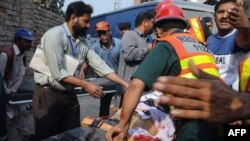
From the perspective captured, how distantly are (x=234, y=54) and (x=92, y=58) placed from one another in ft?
4.46

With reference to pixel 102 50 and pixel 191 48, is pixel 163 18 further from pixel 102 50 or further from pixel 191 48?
pixel 102 50

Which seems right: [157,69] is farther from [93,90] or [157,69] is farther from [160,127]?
[93,90]

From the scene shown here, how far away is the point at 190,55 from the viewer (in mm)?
2340

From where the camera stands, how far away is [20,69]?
4723 mm

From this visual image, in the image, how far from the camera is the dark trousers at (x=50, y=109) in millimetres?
3424

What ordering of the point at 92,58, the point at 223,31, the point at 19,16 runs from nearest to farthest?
the point at 223,31 → the point at 92,58 → the point at 19,16

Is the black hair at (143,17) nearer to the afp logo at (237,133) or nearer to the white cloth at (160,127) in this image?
the white cloth at (160,127)

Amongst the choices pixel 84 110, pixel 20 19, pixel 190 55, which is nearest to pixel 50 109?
pixel 190 55

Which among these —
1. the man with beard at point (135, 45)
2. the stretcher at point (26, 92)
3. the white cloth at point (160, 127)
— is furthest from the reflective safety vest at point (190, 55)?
the man with beard at point (135, 45)

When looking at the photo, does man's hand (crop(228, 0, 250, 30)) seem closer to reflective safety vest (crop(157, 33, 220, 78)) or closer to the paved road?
reflective safety vest (crop(157, 33, 220, 78))

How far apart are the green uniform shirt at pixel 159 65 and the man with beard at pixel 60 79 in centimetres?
102

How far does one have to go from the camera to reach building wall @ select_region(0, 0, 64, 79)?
6.74 m

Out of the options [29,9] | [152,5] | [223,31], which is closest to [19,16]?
[29,9]

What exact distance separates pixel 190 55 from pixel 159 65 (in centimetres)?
20
